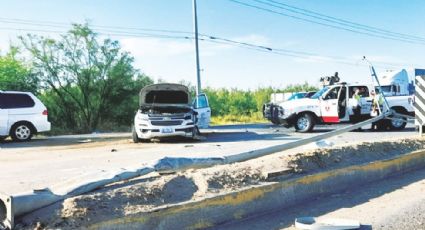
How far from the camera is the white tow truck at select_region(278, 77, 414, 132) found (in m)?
17.6

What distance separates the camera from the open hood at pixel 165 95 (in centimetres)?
1612

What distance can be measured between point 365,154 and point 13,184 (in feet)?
18.3

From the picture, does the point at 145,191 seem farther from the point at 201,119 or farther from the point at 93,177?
the point at 201,119

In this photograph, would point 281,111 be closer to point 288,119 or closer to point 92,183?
point 288,119

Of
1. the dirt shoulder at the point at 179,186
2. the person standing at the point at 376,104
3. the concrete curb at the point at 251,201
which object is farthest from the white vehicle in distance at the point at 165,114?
the concrete curb at the point at 251,201

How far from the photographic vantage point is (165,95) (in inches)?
644

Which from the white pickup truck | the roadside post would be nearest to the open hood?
the white pickup truck

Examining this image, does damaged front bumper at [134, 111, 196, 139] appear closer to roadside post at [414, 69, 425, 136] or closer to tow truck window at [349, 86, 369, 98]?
tow truck window at [349, 86, 369, 98]

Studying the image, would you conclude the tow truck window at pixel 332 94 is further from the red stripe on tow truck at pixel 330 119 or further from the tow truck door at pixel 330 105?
the red stripe on tow truck at pixel 330 119

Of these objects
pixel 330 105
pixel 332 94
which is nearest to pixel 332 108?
pixel 330 105

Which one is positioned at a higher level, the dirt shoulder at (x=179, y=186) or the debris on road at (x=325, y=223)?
the dirt shoulder at (x=179, y=186)

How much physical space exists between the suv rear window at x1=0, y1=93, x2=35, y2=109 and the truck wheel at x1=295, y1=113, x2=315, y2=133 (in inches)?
395

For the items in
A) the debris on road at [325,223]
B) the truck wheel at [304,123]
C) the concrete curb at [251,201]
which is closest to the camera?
the concrete curb at [251,201]

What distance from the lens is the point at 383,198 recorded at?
594 cm
